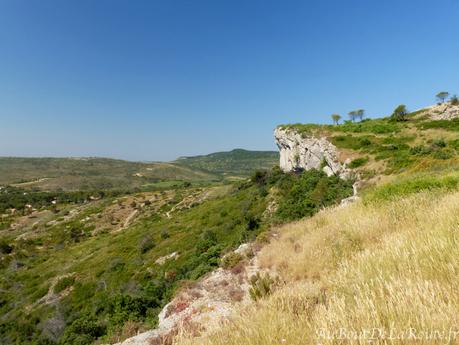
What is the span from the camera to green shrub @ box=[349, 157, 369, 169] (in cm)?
2416

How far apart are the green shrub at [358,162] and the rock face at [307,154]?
533 mm

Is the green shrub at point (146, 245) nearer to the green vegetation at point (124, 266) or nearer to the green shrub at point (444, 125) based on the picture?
the green vegetation at point (124, 266)

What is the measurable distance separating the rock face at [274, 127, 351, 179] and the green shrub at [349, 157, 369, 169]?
0.53m

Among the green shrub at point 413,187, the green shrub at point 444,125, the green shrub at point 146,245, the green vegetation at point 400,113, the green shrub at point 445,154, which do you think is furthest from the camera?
the green vegetation at point 400,113

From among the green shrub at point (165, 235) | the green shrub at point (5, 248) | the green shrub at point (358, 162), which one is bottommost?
the green shrub at point (5, 248)

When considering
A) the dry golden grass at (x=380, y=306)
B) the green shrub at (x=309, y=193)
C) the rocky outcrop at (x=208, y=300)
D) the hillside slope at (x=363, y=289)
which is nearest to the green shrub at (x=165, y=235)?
the green shrub at (x=309, y=193)

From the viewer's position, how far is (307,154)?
3544 cm

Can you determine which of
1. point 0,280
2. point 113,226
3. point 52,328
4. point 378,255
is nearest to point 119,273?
point 52,328

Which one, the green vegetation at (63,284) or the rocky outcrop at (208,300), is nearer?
the rocky outcrop at (208,300)

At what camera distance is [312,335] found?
2186 millimetres

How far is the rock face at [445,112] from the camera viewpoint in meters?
39.7

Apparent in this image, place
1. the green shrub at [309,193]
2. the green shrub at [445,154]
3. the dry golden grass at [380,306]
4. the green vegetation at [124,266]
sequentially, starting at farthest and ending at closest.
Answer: the green shrub at [309,193] → the green shrub at [445,154] → the green vegetation at [124,266] → the dry golden grass at [380,306]

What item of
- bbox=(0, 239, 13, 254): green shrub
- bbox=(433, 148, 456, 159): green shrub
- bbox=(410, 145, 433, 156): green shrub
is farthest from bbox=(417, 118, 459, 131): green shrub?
bbox=(0, 239, 13, 254): green shrub

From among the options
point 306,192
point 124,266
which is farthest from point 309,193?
point 124,266
